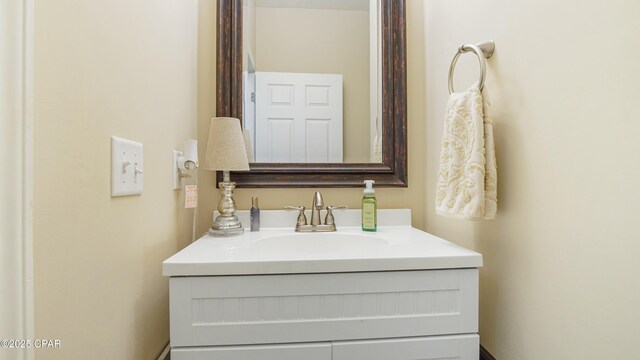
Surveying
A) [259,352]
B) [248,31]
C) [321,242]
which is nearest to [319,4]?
[248,31]

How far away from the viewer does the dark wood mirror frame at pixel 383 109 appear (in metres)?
1.13

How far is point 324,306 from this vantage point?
67 cm

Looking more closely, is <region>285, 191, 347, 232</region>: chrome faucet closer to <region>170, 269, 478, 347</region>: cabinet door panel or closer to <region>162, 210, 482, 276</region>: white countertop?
<region>162, 210, 482, 276</region>: white countertop

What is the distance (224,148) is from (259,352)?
607 mm

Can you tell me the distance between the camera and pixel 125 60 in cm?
62

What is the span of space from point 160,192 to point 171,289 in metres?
0.29

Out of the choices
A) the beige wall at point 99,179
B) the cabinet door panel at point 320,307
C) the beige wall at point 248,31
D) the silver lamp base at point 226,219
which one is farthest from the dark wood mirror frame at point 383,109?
the cabinet door panel at point 320,307

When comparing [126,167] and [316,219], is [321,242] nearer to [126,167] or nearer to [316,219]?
[316,219]

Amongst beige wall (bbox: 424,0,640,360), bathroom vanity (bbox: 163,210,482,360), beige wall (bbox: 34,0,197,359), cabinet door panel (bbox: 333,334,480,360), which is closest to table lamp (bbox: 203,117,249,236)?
beige wall (bbox: 34,0,197,359)

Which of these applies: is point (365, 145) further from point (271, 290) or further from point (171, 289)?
point (171, 289)

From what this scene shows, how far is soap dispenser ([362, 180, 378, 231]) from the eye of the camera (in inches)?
41.9

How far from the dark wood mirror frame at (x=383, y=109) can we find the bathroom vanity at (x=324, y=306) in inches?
18.8

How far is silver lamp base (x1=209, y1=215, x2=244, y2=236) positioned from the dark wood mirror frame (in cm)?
18

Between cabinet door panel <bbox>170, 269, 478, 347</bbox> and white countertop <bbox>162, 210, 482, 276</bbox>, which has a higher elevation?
white countertop <bbox>162, 210, 482, 276</bbox>
